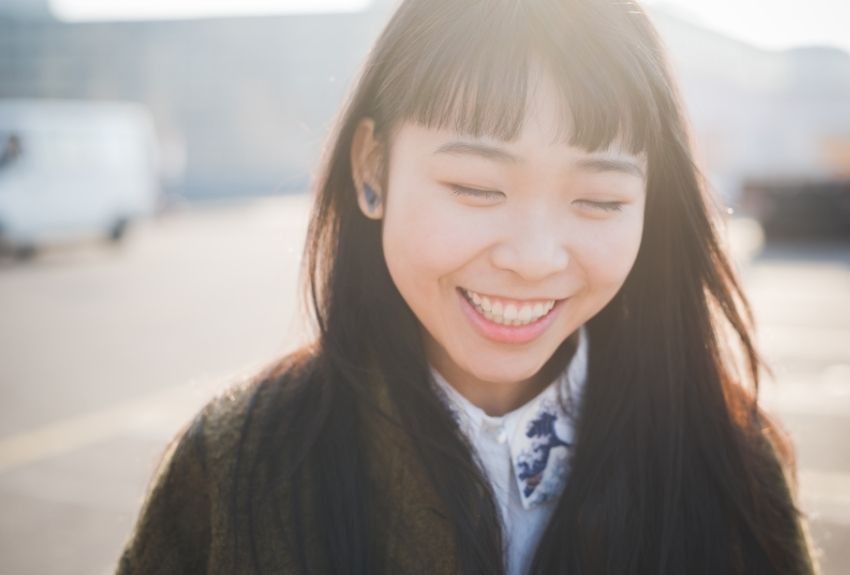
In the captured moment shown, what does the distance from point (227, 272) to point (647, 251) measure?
10.0 meters

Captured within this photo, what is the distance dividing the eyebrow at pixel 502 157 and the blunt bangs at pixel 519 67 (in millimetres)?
21

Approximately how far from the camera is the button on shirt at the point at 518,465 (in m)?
1.42

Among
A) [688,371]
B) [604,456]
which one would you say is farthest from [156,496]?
[688,371]

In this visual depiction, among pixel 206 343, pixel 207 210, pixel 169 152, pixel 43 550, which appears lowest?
pixel 43 550

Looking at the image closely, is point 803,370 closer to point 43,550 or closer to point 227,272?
point 43,550

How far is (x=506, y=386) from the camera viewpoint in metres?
1.54

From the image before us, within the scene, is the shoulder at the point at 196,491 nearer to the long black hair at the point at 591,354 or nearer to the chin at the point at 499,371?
the long black hair at the point at 591,354

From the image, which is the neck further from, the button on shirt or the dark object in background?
the dark object in background

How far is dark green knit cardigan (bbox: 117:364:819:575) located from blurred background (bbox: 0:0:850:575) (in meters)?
0.23

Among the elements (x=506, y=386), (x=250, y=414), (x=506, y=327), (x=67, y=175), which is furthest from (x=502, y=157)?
(x=67, y=175)

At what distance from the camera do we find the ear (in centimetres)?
139

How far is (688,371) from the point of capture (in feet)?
5.07

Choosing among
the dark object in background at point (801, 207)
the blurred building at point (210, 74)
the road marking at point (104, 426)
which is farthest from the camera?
the blurred building at point (210, 74)

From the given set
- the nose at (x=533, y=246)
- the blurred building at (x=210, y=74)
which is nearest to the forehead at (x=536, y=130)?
the nose at (x=533, y=246)
